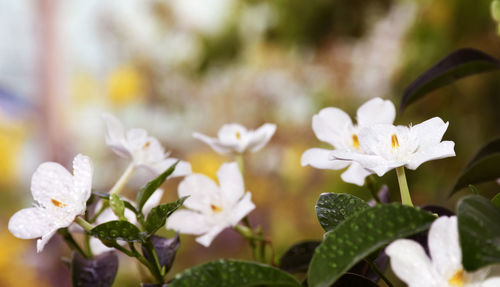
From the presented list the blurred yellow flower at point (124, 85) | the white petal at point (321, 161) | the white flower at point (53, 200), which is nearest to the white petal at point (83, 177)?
the white flower at point (53, 200)

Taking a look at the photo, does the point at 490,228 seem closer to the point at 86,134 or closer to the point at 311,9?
the point at 311,9

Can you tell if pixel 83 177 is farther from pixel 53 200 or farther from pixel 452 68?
pixel 452 68

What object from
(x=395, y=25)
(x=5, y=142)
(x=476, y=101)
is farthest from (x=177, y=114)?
(x=476, y=101)

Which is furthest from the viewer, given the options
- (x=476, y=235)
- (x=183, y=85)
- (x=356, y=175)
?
(x=183, y=85)

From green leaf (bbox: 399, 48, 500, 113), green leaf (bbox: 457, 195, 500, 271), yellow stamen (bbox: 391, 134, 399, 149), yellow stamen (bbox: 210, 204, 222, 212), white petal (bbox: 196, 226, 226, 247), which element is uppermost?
green leaf (bbox: 399, 48, 500, 113)

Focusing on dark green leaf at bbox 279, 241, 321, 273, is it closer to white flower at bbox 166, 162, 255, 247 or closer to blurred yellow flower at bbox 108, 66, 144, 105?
white flower at bbox 166, 162, 255, 247

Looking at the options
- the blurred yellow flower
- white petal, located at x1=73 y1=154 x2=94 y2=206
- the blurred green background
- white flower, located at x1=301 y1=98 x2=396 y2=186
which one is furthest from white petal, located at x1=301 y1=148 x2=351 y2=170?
the blurred yellow flower

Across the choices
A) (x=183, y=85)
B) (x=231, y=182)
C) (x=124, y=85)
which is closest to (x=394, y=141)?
(x=231, y=182)

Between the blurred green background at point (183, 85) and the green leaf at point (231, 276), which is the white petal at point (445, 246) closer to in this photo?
the green leaf at point (231, 276)

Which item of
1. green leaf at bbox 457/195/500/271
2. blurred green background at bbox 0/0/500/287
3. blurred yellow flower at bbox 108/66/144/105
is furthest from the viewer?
blurred yellow flower at bbox 108/66/144/105
